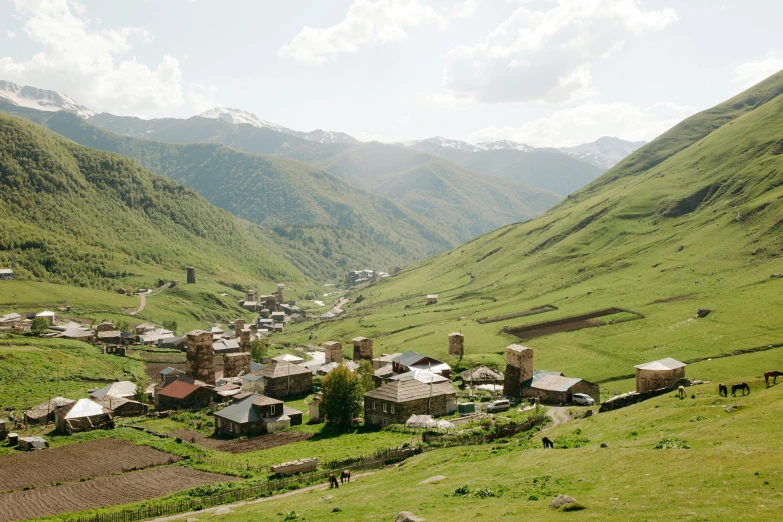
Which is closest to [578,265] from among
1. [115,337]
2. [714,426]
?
[115,337]

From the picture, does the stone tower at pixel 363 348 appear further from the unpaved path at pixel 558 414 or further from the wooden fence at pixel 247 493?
the wooden fence at pixel 247 493

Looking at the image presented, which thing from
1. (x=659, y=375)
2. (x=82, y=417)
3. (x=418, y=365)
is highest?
(x=659, y=375)

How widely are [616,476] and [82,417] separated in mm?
62335

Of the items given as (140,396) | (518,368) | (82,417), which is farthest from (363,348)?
(82,417)

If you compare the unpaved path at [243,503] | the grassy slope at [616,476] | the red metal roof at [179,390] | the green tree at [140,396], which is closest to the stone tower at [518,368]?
the grassy slope at [616,476]

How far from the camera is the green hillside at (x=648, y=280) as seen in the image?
86.0m

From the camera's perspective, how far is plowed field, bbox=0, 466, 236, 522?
41.1 metres

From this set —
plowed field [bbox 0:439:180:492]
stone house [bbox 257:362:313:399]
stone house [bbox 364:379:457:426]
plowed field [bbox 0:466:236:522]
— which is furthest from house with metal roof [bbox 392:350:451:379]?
plowed field [bbox 0:466:236:522]

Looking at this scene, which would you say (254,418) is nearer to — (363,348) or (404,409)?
(404,409)

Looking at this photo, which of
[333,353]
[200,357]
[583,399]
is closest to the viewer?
[583,399]

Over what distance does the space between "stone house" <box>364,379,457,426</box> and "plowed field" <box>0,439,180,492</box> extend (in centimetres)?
2113

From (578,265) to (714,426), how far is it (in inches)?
4895

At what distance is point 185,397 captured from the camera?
82.4 meters

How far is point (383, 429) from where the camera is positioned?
62.5 m
